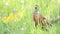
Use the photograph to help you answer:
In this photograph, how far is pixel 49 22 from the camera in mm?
2680

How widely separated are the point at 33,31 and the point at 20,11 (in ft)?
0.57

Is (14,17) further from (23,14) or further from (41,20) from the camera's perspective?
(41,20)

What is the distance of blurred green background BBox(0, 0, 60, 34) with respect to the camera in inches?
106

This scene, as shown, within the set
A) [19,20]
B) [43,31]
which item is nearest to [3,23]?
[19,20]

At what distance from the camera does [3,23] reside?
2721 mm

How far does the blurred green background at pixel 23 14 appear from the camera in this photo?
2.70m

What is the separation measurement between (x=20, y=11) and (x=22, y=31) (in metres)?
0.15

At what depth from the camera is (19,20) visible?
2.72m

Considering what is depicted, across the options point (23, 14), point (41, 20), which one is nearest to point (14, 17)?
point (23, 14)

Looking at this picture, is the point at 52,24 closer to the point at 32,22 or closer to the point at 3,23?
the point at 32,22

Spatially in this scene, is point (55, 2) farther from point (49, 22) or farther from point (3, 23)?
point (3, 23)

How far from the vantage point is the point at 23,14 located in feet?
8.91

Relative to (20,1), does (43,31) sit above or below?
below

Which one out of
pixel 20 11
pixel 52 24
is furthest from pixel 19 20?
pixel 52 24
